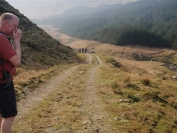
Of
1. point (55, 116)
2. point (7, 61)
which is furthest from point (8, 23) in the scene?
point (55, 116)

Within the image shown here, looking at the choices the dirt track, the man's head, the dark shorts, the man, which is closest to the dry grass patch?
the dirt track

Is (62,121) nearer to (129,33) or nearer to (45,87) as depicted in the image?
(45,87)

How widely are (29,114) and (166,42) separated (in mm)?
162947

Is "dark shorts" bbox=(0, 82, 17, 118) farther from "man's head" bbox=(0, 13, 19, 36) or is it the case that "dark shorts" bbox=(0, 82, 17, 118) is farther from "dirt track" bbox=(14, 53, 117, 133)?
"dirt track" bbox=(14, 53, 117, 133)

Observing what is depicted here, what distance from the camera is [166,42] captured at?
160 m

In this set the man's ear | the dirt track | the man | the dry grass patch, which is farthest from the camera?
the dirt track

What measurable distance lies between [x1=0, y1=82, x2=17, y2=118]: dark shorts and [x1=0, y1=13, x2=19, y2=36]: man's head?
1.39m

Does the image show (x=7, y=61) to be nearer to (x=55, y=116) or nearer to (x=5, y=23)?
(x=5, y=23)

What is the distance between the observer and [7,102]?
214 inches

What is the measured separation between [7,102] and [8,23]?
1.99 meters

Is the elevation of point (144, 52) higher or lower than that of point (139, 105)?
lower

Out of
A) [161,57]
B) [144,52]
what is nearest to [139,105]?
[161,57]

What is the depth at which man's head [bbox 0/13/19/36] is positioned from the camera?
533 cm

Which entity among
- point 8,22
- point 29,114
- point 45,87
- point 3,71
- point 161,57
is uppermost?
point 8,22
